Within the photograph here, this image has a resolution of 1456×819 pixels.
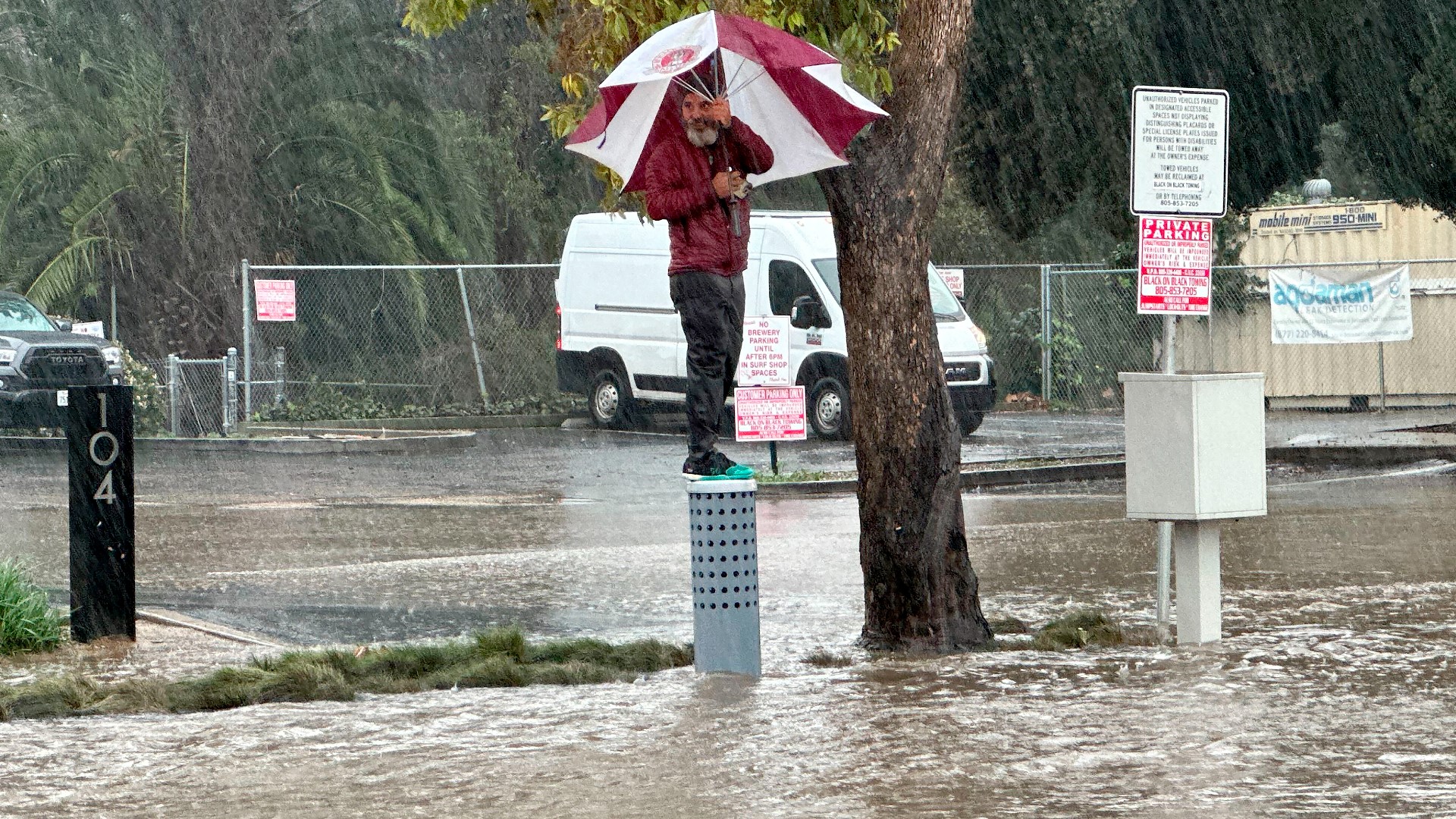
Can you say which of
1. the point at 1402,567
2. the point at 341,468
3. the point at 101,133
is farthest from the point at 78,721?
the point at 101,133

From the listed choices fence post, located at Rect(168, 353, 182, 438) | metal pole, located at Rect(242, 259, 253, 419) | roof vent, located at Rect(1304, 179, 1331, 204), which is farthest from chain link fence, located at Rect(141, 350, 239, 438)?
roof vent, located at Rect(1304, 179, 1331, 204)

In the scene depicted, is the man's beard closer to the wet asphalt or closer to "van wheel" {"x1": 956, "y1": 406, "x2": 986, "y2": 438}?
the wet asphalt

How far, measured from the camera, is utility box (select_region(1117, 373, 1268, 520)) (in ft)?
26.7

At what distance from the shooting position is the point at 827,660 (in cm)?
788

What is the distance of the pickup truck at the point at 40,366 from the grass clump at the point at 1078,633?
53.7 feet

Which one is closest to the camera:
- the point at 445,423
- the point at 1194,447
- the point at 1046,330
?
the point at 1194,447

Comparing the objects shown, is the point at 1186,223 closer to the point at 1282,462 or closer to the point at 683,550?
the point at 683,550

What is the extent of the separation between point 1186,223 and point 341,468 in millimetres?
12813

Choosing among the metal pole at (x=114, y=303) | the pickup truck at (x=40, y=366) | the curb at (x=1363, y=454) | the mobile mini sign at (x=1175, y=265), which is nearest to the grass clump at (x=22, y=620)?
the mobile mini sign at (x=1175, y=265)

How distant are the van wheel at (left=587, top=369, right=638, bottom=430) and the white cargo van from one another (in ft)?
0.05

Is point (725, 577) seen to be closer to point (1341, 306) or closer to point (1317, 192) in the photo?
point (1341, 306)

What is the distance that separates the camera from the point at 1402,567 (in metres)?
10.8

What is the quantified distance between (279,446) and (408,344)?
7.20m

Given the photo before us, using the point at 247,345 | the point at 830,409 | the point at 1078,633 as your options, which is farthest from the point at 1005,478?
the point at 247,345
